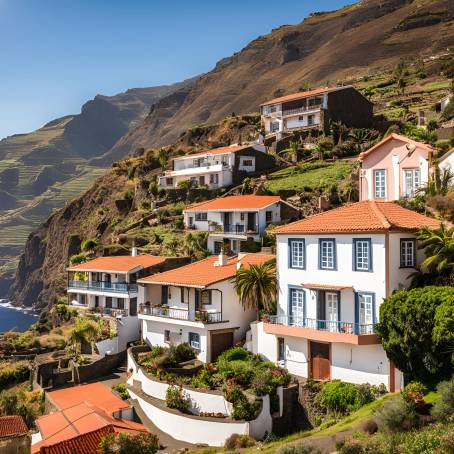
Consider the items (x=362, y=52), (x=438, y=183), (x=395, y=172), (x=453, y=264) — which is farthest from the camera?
(x=362, y=52)

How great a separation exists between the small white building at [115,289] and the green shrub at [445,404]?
2639 cm

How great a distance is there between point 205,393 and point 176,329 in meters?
8.79

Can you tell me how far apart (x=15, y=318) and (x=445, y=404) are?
125m

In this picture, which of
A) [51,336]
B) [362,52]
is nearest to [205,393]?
[51,336]

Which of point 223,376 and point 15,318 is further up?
point 223,376

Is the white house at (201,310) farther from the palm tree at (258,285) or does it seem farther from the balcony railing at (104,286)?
the balcony railing at (104,286)

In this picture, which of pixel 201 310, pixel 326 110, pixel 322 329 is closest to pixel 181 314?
pixel 201 310

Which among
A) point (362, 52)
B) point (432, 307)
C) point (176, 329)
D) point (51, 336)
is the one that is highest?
point (362, 52)

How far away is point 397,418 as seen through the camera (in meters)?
20.0

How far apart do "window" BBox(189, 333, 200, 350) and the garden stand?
383 millimetres

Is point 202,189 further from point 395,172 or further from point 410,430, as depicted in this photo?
point 410,430

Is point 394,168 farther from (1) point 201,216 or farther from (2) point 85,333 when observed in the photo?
(1) point 201,216

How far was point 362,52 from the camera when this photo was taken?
16900 cm

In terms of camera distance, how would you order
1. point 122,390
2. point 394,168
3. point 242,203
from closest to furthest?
point 122,390, point 394,168, point 242,203
